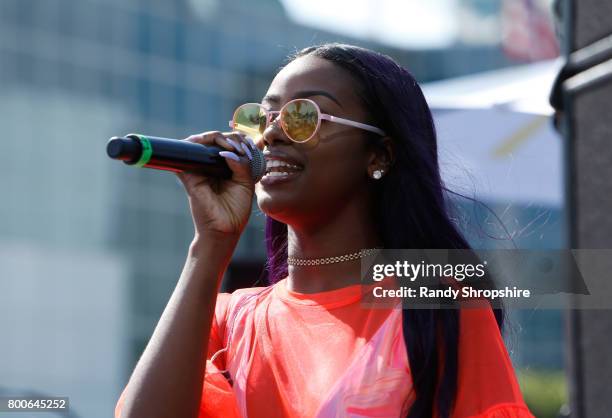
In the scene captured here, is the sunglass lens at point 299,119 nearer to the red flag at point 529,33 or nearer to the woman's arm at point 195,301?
the woman's arm at point 195,301

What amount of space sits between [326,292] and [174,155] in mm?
481

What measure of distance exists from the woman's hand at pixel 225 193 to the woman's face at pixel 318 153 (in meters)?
0.10

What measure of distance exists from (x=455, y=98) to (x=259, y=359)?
4820mm

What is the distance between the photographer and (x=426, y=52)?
115ft

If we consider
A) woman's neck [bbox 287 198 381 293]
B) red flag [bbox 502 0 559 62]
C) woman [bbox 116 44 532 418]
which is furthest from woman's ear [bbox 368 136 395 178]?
red flag [bbox 502 0 559 62]

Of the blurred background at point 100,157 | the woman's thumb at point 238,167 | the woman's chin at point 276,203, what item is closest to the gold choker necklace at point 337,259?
the woman's chin at point 276,203

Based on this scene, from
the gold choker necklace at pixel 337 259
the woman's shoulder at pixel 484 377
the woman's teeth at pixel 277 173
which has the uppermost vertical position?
the woman's teeth at pixel 277 173

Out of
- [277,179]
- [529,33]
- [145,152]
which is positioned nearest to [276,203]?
[277,179]

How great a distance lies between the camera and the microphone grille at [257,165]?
222 cm

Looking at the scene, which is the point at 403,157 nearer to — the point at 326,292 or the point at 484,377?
the point at 326,292

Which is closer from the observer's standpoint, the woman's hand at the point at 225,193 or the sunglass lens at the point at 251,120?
the woman's hand at the point at 225,193

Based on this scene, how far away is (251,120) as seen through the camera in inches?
96.6

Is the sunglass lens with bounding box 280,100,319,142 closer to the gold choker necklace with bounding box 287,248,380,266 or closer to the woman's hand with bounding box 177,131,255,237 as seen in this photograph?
the woman's hand with bounding box 177,131,255,237

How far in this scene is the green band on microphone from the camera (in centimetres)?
201
